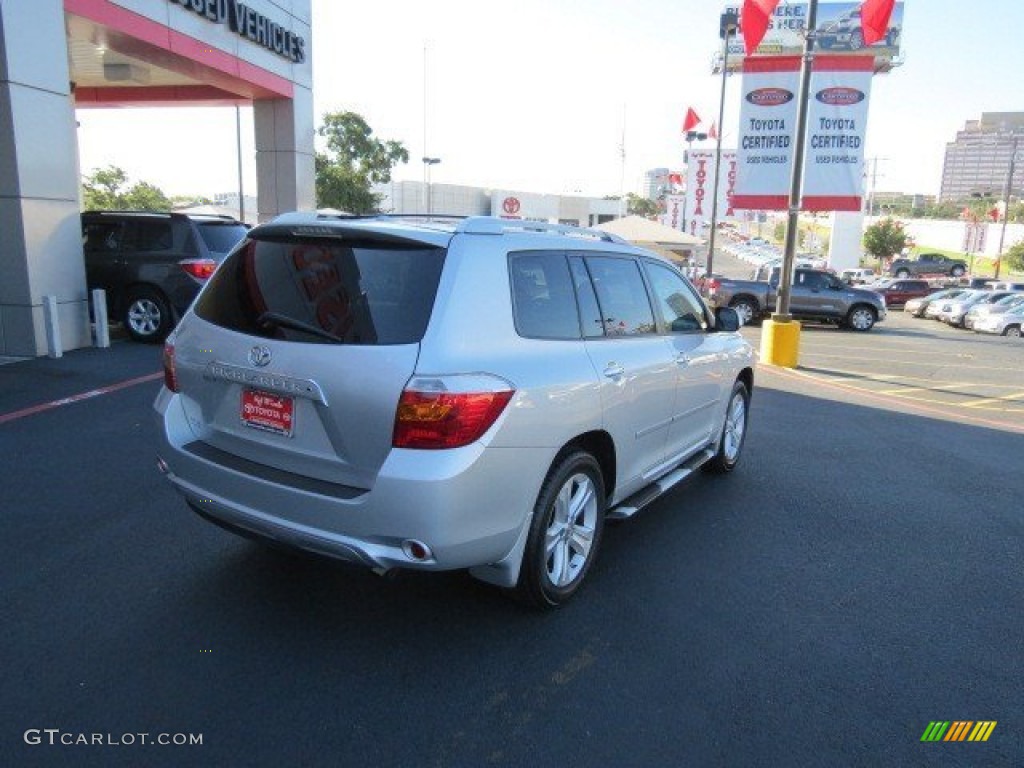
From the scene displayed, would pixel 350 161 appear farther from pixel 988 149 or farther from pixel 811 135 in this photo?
pixel 988 149

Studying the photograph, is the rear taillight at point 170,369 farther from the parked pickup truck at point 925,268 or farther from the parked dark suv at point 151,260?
the parked pickup truck at point 925,268

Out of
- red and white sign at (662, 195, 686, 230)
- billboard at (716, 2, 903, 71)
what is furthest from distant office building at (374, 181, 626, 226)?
billboard at (716, 2, 903, 71)

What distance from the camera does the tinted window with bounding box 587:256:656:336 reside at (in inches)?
159

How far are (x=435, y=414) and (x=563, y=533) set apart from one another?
3.63 feet

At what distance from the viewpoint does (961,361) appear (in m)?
16.0

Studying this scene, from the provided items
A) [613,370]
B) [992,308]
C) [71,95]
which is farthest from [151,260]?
[992,308]

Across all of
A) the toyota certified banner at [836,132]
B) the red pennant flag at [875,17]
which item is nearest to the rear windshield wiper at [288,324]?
the red pennant flag at [875,17]

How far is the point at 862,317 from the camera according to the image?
894 inches

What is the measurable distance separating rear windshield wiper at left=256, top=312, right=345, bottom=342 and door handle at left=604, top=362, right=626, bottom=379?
1.34m

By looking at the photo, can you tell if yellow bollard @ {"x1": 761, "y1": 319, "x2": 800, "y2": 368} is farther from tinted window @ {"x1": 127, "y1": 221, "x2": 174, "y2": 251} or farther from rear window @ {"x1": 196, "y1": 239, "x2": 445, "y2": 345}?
rear window @ {"x1": 196, "y1": 239, "x2": 445, "y2": 345}

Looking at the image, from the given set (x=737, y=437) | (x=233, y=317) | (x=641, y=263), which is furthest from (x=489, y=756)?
(x=737, y=437)

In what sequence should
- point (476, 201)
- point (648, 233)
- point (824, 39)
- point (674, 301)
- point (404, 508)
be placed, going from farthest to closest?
point (476, 201) < point (824, 39) < point (648, 233) < point (674, 301) < point (404, 508)

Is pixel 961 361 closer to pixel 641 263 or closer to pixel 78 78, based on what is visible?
pixel 641 263

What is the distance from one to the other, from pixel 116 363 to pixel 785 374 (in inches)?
376
